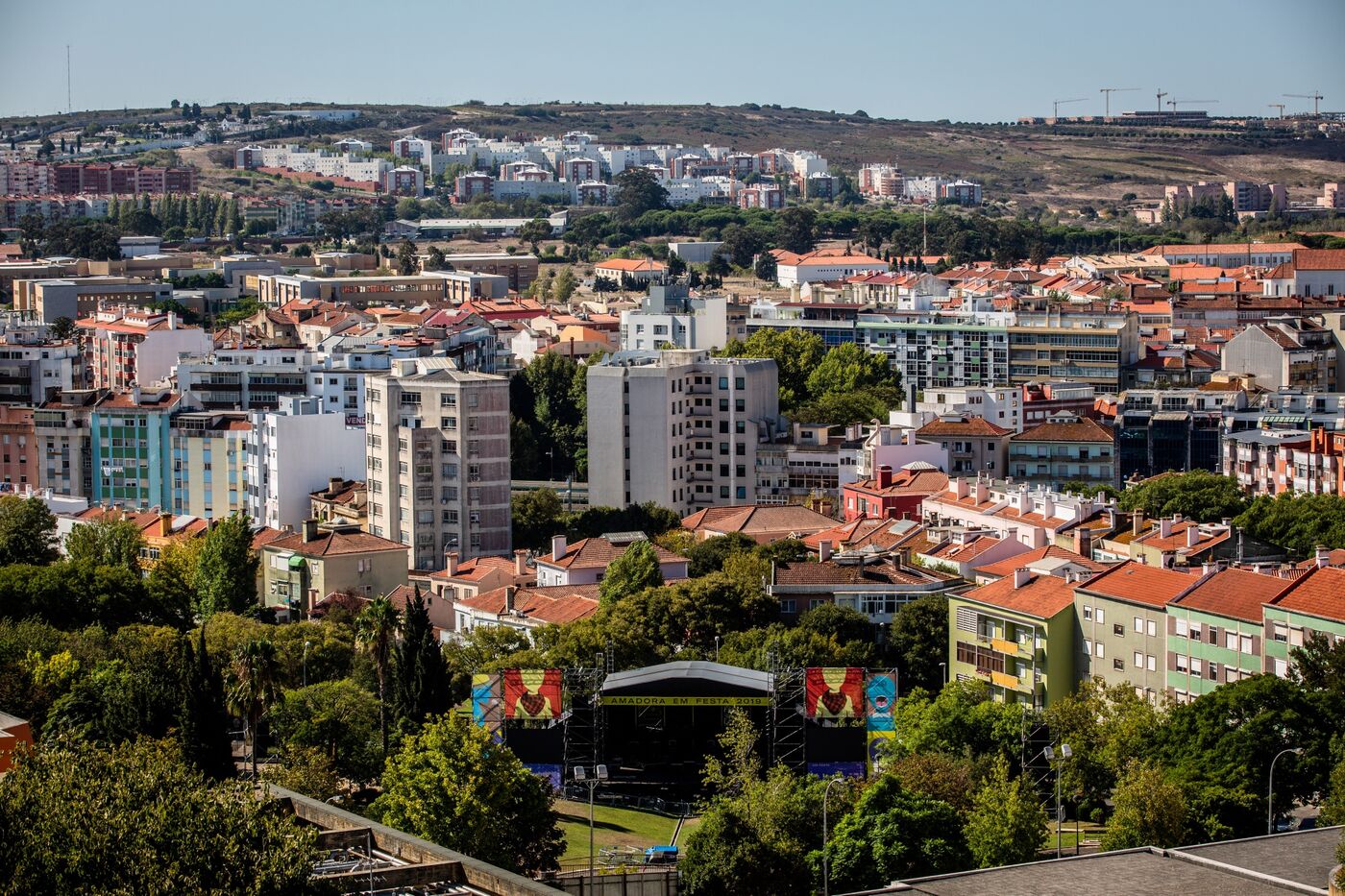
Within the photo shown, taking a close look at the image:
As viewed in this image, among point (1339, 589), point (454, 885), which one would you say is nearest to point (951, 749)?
point (1339, 589)

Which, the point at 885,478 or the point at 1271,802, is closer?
the point at 1271,802

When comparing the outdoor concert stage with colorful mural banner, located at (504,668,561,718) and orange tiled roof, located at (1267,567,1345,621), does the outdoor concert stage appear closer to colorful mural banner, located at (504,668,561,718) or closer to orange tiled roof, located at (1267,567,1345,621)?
colorful mural banner, located at (504,668,561,718)

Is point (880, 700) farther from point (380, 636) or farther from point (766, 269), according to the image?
point (766, 269)

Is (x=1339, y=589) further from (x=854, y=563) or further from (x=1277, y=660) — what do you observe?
(x=854, y=563)

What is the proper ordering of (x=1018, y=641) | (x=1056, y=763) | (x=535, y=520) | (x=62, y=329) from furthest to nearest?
(x=62, y=329) → (x=535, y=520) → (x=1018, y=641) → (x=1056, y=763)

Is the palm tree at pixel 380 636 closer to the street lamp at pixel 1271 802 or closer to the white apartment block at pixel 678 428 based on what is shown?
the street lamp at pixel 1271 802

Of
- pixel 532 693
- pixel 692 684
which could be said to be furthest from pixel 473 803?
pixel 692 684
